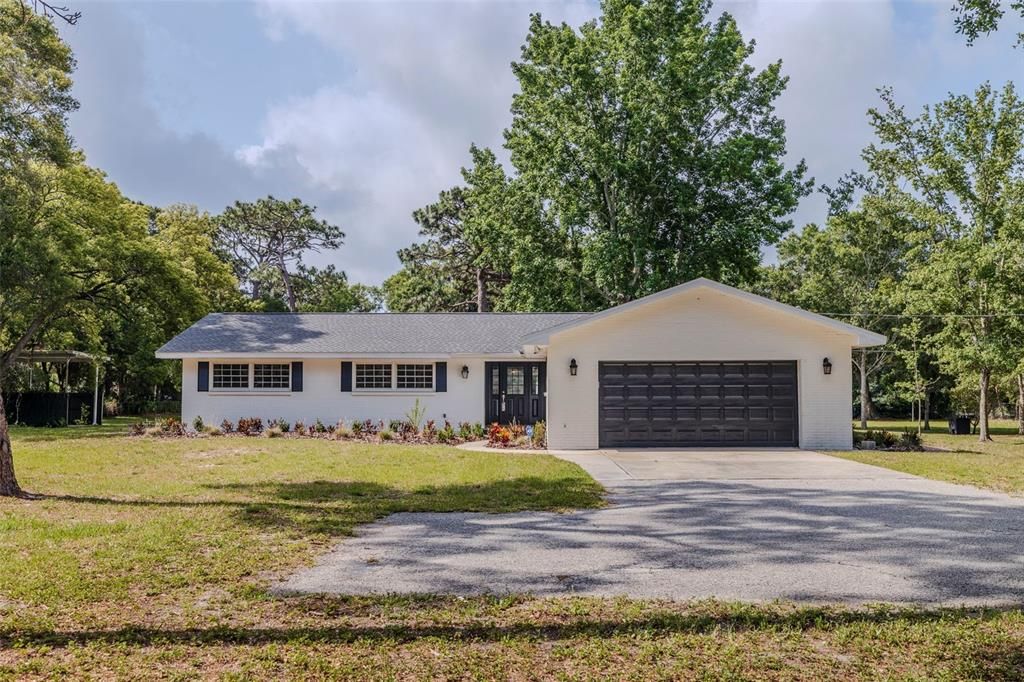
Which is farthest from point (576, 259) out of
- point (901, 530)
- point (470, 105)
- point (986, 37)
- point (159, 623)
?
point (159, 623)

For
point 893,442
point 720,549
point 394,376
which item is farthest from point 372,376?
point 720,549

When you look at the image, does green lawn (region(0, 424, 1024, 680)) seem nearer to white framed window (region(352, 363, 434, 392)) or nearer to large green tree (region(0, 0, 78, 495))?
white framed window (region(352, 363, 434, 392))

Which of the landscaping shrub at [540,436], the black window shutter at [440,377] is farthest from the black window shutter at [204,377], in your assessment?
the landscaping shrub at [540,436]

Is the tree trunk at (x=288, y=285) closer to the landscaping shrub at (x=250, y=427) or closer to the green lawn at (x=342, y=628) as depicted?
the landscaping shrub at (x=250, y=427)

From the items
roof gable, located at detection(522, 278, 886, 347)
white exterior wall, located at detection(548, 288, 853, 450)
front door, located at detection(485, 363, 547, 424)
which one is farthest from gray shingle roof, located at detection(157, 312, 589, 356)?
roof gable, located at detection(522, 278, 886, 347)

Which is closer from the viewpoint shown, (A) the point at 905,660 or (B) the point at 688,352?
(A) the point at 905,660

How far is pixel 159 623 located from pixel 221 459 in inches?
374

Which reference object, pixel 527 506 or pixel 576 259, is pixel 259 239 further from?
pixel 527 506

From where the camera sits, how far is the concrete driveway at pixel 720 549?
5219mm

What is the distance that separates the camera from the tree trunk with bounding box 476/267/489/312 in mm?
36844

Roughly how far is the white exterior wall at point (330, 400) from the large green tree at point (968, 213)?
14397 mm

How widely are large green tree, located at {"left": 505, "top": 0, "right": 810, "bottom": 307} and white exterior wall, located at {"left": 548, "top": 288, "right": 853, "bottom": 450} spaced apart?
949cm

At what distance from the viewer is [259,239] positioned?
141 ft

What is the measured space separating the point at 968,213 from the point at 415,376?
17437 mm
